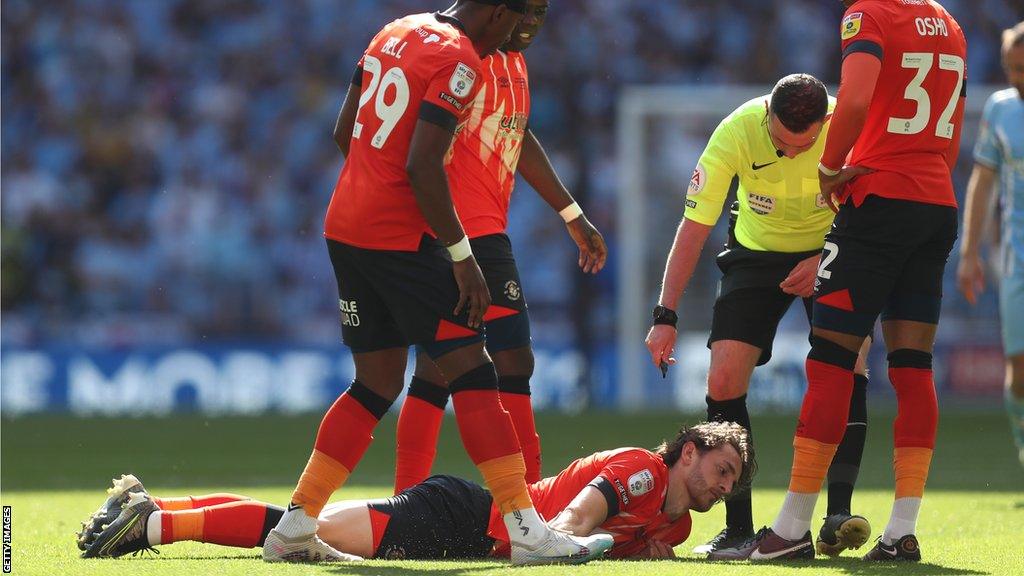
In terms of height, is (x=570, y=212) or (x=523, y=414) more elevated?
(x=570, y=212)

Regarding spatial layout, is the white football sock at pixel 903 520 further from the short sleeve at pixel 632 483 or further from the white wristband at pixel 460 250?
the white wristband at pixel 460 250

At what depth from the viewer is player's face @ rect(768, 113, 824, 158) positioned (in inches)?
212

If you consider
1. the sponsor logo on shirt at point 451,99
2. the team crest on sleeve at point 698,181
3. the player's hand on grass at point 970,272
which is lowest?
the player's hand on grass at point 970,272

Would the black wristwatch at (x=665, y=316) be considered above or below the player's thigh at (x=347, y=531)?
above

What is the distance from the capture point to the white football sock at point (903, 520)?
5137mm

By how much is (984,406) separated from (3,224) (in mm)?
10347

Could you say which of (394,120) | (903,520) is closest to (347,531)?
(394,120)

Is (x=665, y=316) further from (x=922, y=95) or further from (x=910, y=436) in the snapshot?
(x=922, y=95)

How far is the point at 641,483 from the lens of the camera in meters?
5.16

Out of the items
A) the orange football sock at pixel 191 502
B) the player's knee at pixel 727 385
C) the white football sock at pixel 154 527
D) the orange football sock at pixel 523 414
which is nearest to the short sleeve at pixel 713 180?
the player's knee at pixel 727 385

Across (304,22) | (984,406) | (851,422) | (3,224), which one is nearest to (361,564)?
(851,422)

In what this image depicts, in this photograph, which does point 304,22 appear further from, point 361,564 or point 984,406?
point 361,564

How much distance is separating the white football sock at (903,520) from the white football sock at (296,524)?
1944 millimetres

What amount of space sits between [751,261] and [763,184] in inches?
12.1
